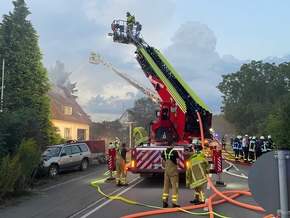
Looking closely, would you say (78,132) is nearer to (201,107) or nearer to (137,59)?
(137,59)

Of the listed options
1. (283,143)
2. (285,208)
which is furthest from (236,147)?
(285,208)

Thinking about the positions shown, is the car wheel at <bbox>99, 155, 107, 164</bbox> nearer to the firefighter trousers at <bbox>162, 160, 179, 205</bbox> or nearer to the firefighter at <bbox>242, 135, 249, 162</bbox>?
the firefighter at <bbox>242, 135, 249, 162</bbox>

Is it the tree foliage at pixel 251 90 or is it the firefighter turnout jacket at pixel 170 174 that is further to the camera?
the tree foliage at pixel 251 90

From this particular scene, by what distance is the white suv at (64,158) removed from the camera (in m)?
14.3

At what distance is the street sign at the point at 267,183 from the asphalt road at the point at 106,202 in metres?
4.33

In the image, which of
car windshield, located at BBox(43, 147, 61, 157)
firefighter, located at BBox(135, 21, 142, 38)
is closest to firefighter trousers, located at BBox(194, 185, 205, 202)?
car windshield, located at BBox(43, 147, 61, 157)

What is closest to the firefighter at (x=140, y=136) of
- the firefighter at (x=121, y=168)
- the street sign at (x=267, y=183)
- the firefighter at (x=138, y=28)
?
the firefighter at (x=121, y=168)

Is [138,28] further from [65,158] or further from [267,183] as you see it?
[267,183]

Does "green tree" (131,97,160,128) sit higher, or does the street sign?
"green tree" (131,97,160,128)

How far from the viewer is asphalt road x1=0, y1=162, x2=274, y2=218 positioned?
747 centimetres

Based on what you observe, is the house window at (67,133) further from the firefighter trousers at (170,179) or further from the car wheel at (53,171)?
the firefighter trousers at (170,179)

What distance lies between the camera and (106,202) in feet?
28.6

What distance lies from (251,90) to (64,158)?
1624 inches

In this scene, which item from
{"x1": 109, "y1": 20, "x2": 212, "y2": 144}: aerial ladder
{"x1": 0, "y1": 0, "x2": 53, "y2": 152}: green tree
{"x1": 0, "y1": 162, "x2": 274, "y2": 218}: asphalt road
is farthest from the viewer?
{"x1": 0, "y1": 0, "x2": 53, "y2": 152}: green tree
